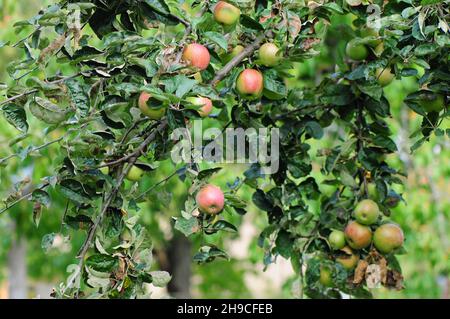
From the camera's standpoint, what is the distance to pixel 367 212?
72.0 inches

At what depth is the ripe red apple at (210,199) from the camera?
1453 millimetres

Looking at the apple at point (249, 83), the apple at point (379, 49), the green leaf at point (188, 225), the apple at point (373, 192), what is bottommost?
the green leaf at point (188, 225)

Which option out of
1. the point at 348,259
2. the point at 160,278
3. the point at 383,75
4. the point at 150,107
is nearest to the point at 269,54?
the point at 150,107

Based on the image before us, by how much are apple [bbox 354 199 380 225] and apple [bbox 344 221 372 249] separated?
0.06 feet

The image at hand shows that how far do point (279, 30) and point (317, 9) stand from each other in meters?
0.13

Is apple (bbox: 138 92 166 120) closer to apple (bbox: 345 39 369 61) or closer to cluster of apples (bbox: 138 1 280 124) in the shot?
cluster of apples (bbox: 138 1 280 124)

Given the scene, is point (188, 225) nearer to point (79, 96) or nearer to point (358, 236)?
point (79, 96)

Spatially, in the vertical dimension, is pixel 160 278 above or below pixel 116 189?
below

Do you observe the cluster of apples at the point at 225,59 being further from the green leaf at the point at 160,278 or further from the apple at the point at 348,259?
the apple at the point at 348,259

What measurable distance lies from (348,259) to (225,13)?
78cm

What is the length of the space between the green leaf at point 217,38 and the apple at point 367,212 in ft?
2.14

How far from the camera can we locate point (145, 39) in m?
1.36

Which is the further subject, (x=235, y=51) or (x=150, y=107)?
(x=235, y=51)

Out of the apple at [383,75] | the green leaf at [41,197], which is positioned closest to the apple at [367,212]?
the apple at [383,75]
